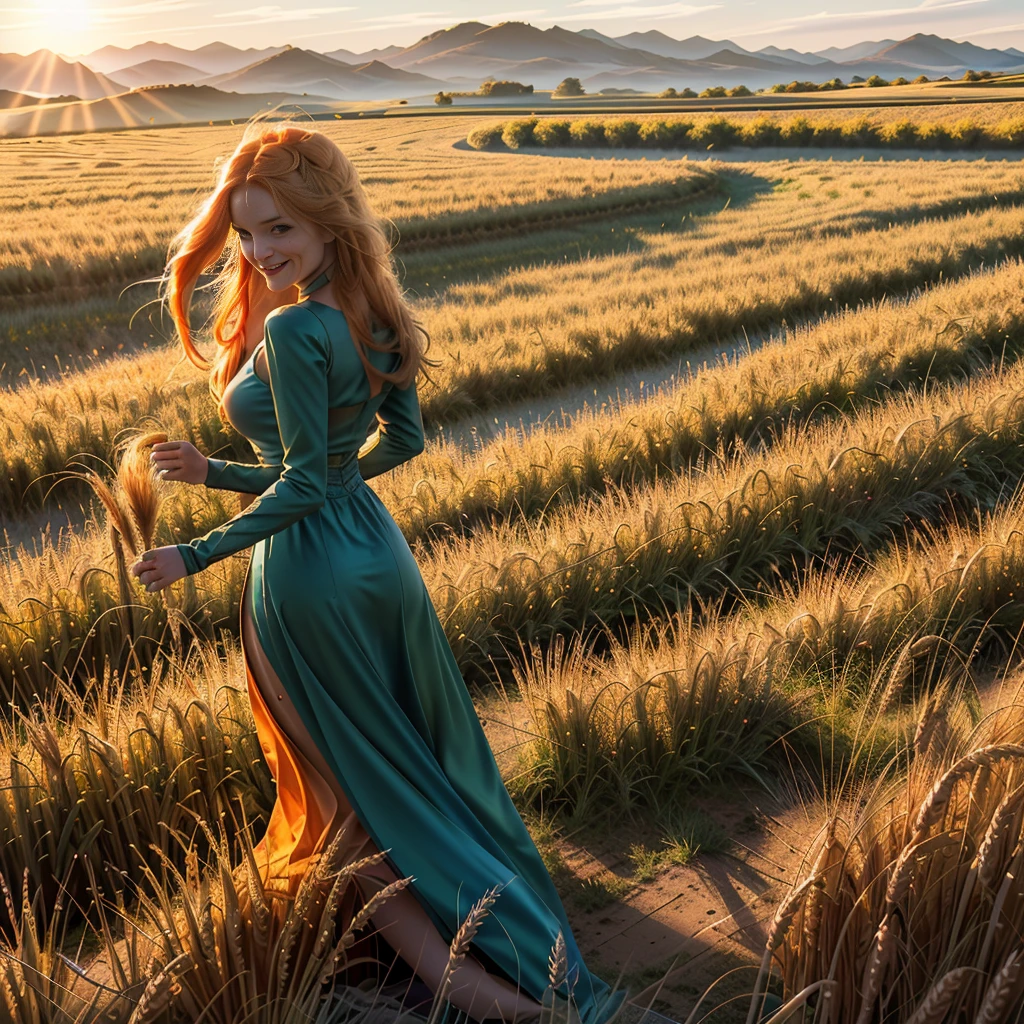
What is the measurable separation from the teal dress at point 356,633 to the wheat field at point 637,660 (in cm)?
26

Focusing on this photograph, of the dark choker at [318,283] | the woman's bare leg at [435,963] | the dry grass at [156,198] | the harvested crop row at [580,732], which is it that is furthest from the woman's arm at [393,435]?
the dry grass at [156,198]

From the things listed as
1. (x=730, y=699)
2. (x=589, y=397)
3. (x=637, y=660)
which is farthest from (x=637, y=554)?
(x=589, y=397)

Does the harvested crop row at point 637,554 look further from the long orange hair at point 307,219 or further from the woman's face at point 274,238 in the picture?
the woman's face at point 274,238

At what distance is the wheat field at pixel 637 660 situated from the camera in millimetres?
2303

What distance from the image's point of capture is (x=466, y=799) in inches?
102

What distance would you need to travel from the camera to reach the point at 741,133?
50.2 m

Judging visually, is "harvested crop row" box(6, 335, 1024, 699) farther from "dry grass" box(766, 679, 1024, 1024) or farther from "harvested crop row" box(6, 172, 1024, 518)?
"harvested crop row" box(6, 172, 1024, 518)

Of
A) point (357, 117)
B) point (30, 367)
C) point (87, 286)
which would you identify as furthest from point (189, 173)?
point (357, 117)

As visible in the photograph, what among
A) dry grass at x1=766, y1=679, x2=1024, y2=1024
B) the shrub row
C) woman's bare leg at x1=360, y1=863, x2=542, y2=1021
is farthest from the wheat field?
the shrub row

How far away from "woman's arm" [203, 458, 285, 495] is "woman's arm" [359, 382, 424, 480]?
12.1 inches

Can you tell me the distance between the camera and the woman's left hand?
7.06ft

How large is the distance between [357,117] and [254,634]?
96927 mm

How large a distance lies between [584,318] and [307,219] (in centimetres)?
1066

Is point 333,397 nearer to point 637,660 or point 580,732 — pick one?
point 580,732
